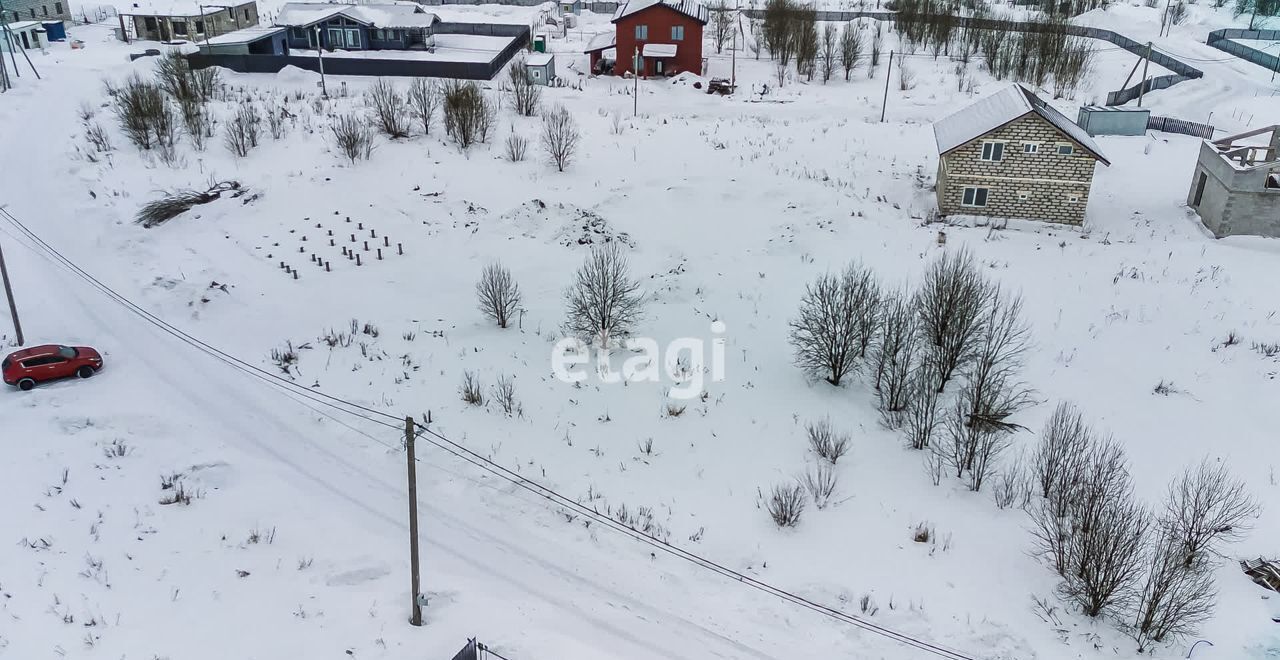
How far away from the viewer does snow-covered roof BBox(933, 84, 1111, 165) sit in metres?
33.2

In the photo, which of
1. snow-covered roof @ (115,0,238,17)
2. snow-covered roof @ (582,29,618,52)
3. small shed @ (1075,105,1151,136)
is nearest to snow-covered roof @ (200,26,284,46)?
snow-covered roof @ (115,0,238,17)

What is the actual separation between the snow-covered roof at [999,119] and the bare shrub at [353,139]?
25693mm

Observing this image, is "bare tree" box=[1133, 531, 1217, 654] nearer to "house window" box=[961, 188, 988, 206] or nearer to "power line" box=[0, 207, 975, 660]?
"power line" box=[0, 207, 975, 660]

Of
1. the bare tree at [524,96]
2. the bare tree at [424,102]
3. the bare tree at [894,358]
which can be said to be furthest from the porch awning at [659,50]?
the bare tree at [894,358]

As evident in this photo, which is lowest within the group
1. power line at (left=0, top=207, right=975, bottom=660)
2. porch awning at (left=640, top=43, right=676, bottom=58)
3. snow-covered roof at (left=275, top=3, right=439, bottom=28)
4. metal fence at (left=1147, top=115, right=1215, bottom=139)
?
power line at (left=0, top=207, right=975, bottom=660)

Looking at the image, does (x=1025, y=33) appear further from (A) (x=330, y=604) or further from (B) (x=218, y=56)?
(A) (x=330, y=604)

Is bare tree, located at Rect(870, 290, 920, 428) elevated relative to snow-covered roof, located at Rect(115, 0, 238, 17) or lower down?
lower down

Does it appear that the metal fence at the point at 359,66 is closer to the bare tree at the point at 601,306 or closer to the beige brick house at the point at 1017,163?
the bare tree at the point at 601,306

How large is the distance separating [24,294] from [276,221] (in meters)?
8.80

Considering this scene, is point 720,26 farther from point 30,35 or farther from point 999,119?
point 30,35

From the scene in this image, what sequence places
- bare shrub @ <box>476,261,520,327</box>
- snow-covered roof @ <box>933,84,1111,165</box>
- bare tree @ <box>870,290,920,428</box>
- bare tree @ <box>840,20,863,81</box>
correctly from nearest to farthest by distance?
1. bare tree @ <box>870,290,920,428</box>
2. bare shrub @ <box>476,261,520,327</box>
3. snow-covered roof @ <box>933,84,1111,165</box>
4. bare tree @ <box>840,20,863,81</box>

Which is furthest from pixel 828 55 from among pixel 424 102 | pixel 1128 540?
pixel 1128 540

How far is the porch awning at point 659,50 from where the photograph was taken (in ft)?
188

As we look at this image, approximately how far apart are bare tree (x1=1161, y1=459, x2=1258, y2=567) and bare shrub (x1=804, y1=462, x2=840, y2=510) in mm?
7160
